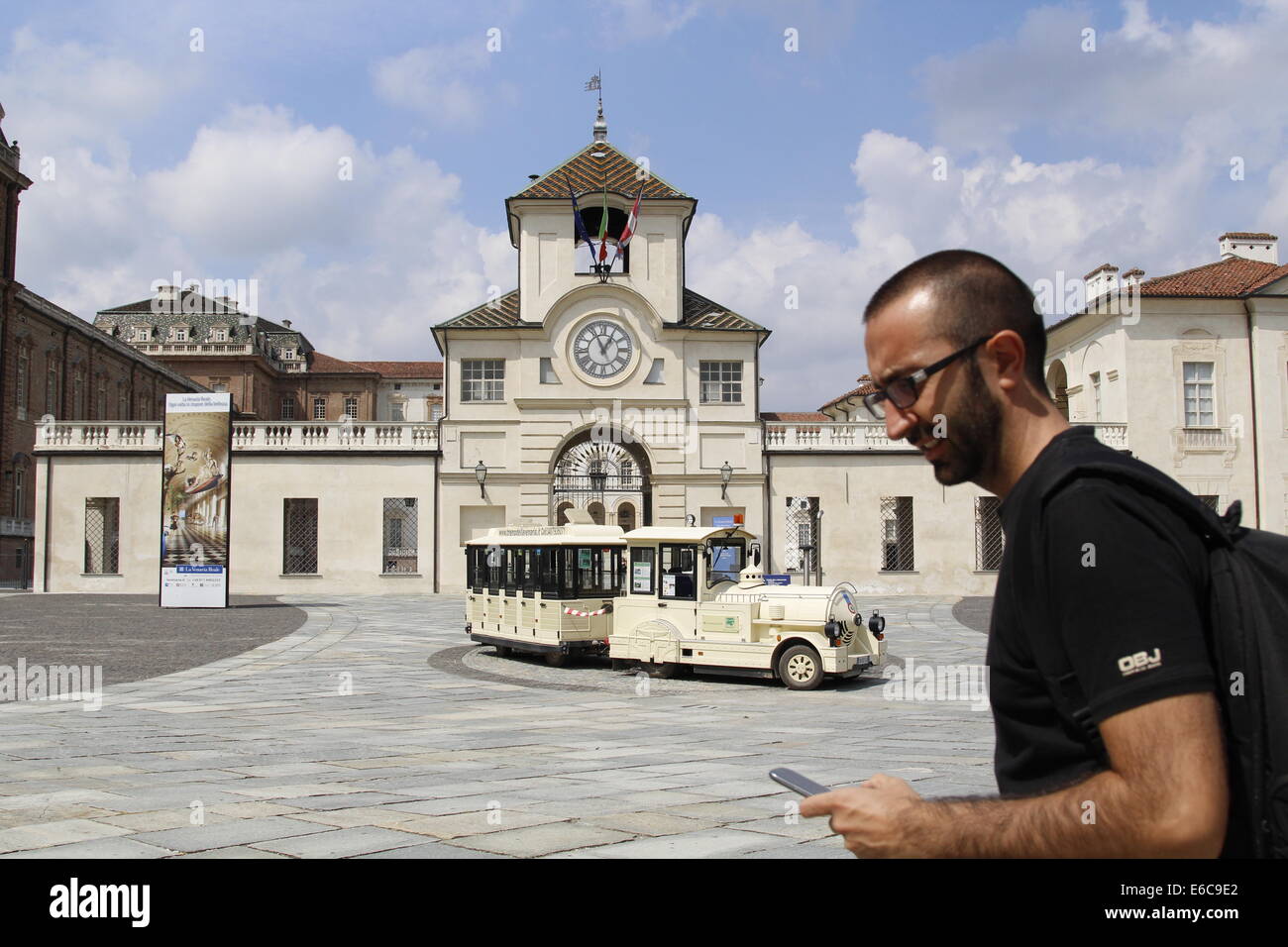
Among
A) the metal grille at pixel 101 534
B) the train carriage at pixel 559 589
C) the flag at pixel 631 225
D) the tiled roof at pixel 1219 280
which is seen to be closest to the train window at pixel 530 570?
the train carriage at pixel 559 589

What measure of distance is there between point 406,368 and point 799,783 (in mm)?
99418

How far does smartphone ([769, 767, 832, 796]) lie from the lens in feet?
6.71

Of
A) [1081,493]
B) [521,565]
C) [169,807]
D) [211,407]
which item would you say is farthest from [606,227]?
[1081,493]

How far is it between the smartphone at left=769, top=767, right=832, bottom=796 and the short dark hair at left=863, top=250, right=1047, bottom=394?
34.3 inches

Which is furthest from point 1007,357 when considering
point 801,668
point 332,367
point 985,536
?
point 332,367

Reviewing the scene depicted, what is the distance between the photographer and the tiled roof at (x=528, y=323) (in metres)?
35.2

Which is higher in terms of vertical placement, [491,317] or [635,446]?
[491,317]

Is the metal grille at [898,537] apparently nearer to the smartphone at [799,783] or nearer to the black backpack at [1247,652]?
the smartphone at [799,783]

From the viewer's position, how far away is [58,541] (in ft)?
114

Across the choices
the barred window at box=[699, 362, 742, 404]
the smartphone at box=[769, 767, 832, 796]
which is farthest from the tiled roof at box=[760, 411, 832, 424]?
the smartphone at box=[769, 767, 832, 796]

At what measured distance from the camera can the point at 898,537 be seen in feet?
118

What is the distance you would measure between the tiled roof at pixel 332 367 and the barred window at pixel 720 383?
64341 mm

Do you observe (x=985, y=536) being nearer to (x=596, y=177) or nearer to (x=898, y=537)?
(x=898, y=537)

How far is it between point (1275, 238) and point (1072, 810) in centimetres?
4789
